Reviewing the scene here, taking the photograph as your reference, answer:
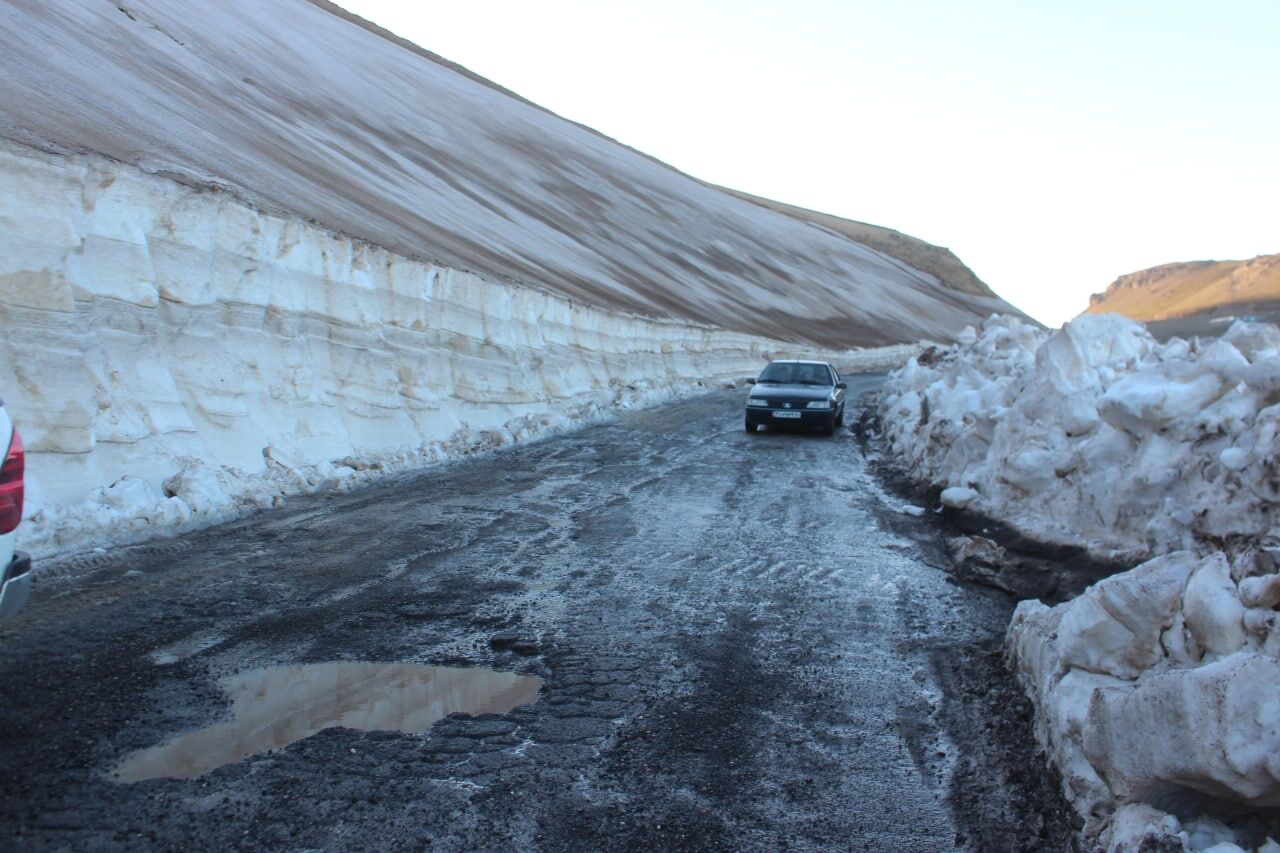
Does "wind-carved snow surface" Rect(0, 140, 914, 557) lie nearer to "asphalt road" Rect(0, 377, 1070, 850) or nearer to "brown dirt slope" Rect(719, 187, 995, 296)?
"asphalt road" Rect(0, 377, 1070, 850)

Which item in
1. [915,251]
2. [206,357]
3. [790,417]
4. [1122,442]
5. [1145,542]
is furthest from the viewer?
[915,251]

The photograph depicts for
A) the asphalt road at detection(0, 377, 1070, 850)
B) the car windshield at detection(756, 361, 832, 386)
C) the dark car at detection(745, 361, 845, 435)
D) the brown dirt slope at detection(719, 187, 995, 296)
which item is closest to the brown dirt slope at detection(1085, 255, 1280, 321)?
the brown dirt slope at detection(719, 187, 995, 296)

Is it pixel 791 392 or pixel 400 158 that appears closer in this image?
pixel 791 392

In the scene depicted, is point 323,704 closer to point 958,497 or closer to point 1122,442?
point 1122,442

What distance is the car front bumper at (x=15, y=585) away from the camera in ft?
14.9

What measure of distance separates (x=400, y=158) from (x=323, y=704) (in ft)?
95.6

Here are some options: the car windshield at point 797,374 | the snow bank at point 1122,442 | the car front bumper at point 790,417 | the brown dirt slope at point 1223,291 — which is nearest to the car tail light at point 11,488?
the snow bank at point 1122,442

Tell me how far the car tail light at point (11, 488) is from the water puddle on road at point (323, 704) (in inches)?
46.0

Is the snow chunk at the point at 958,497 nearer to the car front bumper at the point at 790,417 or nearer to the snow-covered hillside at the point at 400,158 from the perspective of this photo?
the car front bumper at the point at 790,417

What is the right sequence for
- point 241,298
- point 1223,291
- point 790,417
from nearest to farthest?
point 241,298
point 790,417
point 1223,291

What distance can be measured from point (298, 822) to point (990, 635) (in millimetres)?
4489

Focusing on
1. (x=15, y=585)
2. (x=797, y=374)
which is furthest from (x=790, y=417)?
(x=15, y=585)

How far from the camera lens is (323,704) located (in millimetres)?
5098

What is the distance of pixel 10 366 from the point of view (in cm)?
888
